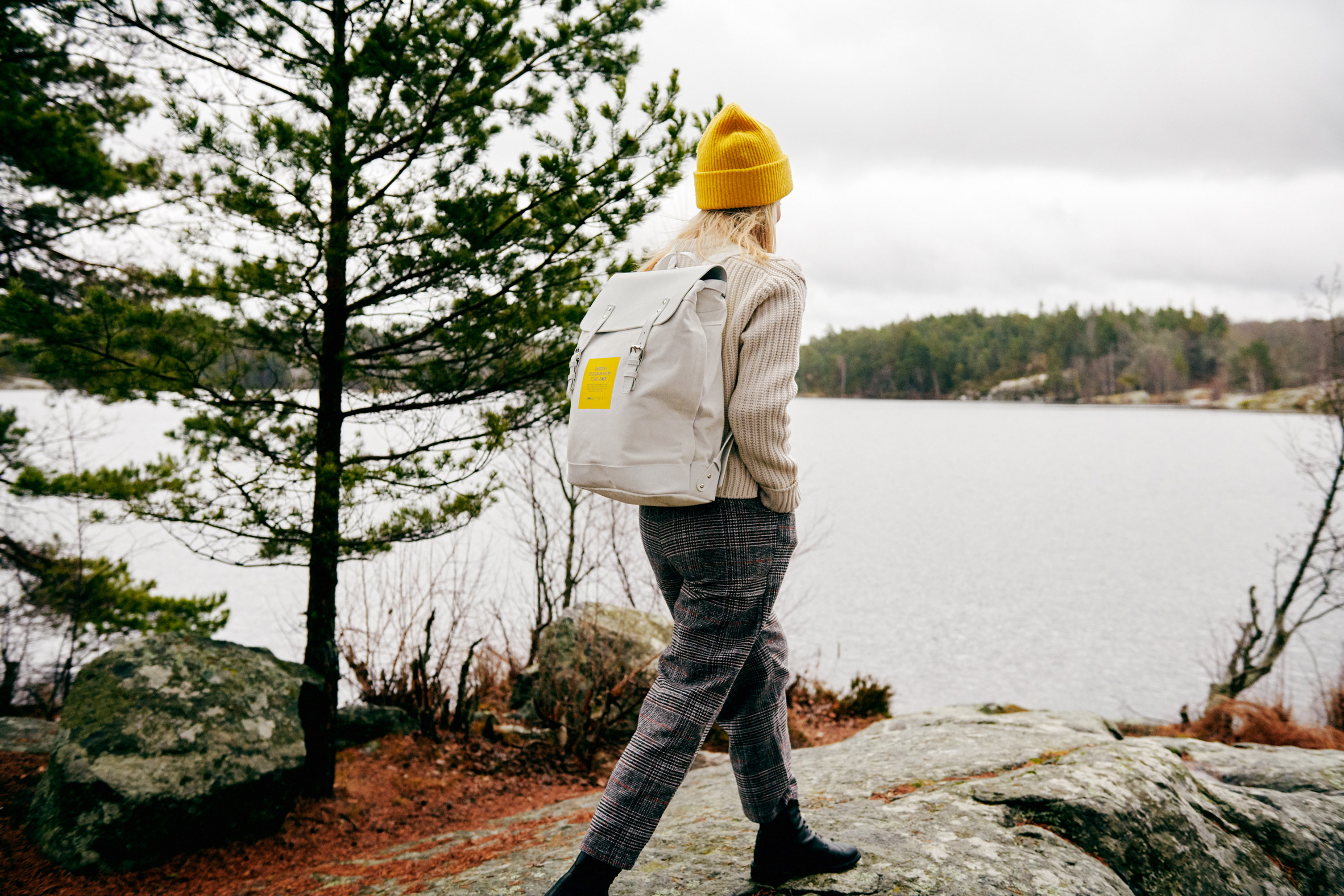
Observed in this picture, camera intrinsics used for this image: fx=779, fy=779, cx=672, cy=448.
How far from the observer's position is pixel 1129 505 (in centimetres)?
2103

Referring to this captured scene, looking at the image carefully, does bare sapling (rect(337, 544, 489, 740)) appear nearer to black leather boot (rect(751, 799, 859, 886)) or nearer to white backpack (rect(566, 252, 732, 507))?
black leather boot (rect(751, 799, 859, 886))

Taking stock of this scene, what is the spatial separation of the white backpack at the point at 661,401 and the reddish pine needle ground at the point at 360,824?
5.75 ft

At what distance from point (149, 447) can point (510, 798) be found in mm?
17801

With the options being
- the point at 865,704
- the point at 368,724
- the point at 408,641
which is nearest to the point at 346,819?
the point at 368,724

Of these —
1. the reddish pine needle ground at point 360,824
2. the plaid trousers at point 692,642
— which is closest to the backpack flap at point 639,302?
the plaid trousers at point 692,642

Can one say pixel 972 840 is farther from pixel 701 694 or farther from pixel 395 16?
pixel 395 16

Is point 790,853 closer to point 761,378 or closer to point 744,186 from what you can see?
point 761,378

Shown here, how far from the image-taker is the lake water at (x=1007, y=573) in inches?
395

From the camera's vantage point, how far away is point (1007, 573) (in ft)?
Result: 48.6

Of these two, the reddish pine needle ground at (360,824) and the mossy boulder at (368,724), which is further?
the mossy boulder at (368,724)

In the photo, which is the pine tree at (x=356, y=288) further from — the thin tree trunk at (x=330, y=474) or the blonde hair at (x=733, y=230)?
the blonde hair at (x=733, y=230)

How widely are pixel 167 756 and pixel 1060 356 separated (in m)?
89.4

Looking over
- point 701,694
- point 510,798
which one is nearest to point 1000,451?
point 510,798

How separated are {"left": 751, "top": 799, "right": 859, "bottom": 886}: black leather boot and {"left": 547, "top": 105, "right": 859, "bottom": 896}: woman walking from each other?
1.13 feet
